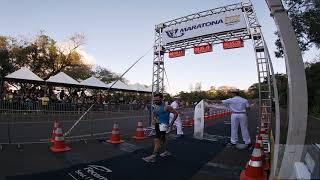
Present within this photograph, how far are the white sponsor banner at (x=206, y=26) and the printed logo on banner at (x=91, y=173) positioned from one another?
406 inches

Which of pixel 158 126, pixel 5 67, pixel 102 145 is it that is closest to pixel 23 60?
pixel 5 67

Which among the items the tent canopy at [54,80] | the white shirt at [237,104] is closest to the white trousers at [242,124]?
the white shirt at [237,104]

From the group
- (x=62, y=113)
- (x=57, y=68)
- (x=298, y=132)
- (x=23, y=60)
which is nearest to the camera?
(x=298, y=132)

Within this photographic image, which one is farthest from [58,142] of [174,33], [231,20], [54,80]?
[54,80]

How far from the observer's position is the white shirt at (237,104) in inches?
453

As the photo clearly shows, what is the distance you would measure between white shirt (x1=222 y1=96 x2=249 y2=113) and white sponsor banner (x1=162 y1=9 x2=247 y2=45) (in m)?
5.39

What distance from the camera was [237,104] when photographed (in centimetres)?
1154

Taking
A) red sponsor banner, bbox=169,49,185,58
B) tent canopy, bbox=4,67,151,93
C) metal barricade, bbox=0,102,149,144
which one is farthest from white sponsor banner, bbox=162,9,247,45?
tent canopy, bbox=4,67,151,93

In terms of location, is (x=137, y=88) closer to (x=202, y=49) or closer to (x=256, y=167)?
(x=202, y=49)

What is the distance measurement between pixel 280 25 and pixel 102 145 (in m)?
8.60

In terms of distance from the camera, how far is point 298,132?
4.05 meters

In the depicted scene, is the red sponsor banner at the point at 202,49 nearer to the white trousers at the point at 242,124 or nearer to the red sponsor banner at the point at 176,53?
the red sponsor banner at the point at 176,53

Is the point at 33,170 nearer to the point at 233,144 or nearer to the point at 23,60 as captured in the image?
the point at 233,144

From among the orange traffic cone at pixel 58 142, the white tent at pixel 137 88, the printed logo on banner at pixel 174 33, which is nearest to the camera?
the orange traffic cone at pixel 58 142
